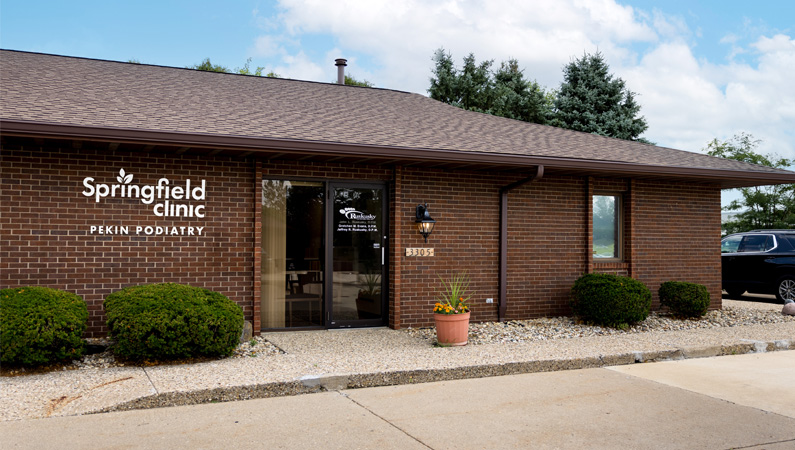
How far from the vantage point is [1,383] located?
21.2ft

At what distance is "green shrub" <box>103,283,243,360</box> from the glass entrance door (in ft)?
7.93

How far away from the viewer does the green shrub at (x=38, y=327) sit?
6672 mm

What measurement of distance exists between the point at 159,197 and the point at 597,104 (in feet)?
67.3

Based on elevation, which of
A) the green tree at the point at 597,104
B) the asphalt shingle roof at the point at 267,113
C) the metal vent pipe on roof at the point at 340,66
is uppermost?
the green tree at the point at 597,104

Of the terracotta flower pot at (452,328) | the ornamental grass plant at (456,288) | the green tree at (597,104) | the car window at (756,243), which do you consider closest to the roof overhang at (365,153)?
the ornamental grass plant at (456,288)

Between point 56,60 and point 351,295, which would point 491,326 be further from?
point 56,60

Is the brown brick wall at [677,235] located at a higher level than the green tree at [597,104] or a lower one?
lower

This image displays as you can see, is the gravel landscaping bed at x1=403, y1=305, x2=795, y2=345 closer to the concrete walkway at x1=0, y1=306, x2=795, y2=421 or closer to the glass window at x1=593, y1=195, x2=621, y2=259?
the concrete walkway at x1=0, y1=306, x2=795, y2=421

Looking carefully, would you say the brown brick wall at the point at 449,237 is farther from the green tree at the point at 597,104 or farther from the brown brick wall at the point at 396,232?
the green tree at the point at 597,104

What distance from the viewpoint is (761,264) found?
15.4 meters

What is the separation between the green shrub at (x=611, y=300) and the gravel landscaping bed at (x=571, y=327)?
19 centimetres

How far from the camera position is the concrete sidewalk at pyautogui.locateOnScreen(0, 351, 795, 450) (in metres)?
5.02

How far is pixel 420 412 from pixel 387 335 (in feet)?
12.0

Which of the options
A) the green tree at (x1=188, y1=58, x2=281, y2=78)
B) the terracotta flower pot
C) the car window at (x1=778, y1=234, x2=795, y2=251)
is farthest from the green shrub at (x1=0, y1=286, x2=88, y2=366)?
the green tree at (x1=188, y1=58, x2=281, y2=78)
